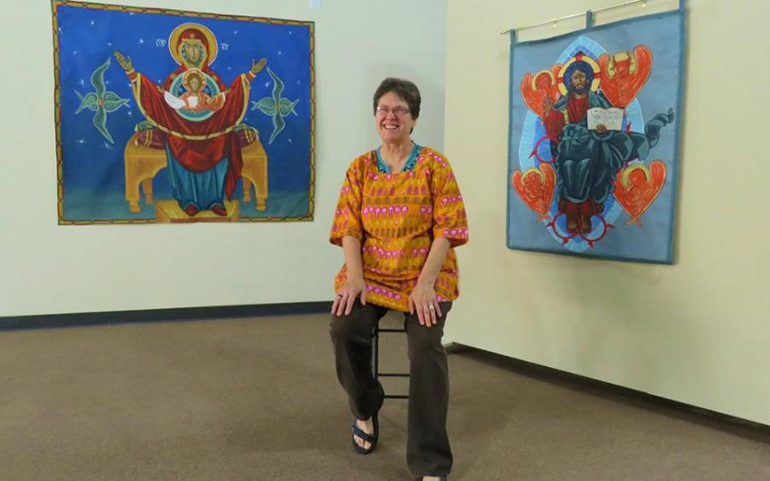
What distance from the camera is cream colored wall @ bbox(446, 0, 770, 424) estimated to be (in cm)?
217

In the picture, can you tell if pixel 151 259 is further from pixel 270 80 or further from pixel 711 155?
pixel 711 155

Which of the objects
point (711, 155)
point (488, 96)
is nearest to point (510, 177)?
point (488, 96)

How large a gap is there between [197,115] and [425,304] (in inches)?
105

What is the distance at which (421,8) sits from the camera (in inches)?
174

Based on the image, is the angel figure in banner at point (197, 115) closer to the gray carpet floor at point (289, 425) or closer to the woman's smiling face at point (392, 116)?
the gray carpet floor at point (289, 425)

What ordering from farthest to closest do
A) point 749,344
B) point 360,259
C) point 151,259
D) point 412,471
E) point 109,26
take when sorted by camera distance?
point 151,259, point 109,26, point 749,344, point 360,259, point 412,471

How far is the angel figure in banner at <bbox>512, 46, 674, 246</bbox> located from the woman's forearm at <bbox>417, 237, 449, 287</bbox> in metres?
0.93

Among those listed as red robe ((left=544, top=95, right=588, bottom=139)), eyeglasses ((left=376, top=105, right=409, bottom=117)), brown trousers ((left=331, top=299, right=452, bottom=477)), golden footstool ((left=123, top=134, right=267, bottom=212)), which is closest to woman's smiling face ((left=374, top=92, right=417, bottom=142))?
eyeglasses ((left=376, top=105, right=409, bottom=117))

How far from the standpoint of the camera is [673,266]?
238cm

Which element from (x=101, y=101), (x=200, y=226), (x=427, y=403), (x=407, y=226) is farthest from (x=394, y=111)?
(x=101, y=101)

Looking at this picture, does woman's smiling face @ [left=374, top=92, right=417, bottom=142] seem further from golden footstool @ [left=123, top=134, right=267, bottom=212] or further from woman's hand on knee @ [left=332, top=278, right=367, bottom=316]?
golden footstool @ [left=123, top=134, right=267, bottom=212]

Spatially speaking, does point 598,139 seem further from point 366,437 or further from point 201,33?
point 201,33

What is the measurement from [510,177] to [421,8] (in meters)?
2.09

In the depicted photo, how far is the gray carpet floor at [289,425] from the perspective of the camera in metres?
1.97
